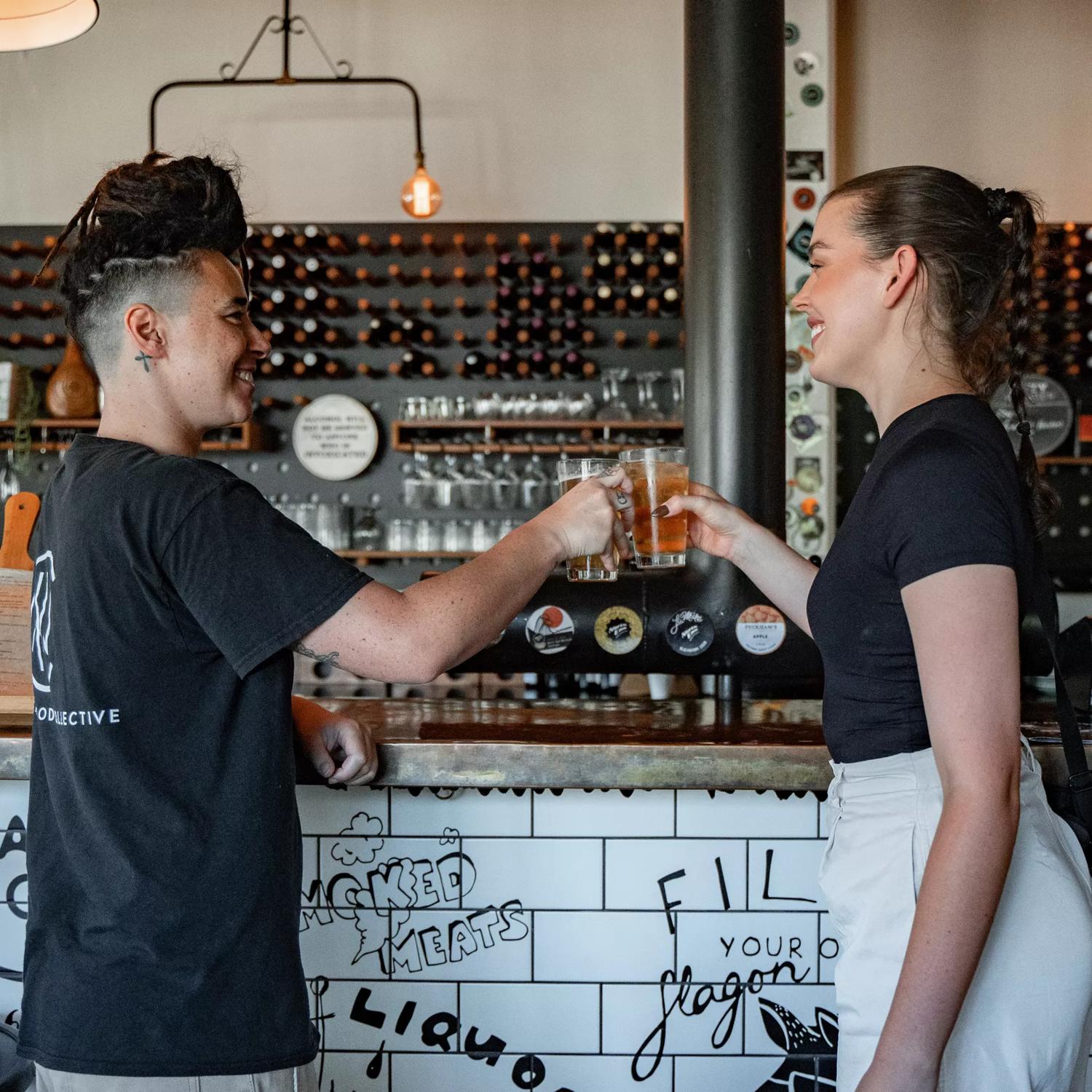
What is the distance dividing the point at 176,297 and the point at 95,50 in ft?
14.5

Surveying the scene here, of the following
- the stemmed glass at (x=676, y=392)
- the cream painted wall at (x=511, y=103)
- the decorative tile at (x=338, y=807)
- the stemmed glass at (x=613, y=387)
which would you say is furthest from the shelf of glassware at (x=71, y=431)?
the decorative tile at (x=338, y=807)

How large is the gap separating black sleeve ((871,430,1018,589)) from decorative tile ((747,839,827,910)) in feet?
2.56

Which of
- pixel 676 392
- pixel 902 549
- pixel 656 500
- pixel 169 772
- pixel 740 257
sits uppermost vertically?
pixel 676 392

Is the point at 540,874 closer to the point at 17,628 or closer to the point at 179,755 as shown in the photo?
the point at 179,755

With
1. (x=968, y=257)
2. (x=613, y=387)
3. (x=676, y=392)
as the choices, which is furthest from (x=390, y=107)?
(x=968, y=257)

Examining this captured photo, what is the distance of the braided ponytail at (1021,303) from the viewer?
52.4 inches

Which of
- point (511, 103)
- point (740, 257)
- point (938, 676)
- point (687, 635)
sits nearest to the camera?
point (938, 676)

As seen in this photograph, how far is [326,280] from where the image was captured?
4.82 meters

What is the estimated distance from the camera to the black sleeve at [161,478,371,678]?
115cm

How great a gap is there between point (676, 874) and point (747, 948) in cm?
16

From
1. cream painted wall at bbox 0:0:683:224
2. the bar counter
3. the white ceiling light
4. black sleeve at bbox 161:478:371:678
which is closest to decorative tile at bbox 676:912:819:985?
the bar counter

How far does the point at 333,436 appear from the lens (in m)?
4.91

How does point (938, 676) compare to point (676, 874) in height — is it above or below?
above

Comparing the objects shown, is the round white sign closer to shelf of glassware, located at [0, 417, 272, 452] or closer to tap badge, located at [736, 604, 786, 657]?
shelf of glassware, located at [0, 417, 272, 452]
